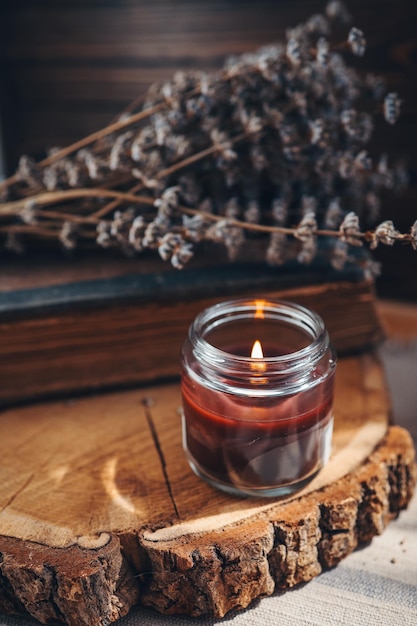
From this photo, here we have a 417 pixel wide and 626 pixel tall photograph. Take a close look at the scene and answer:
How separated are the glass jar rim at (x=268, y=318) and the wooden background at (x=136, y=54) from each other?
1.64 feet

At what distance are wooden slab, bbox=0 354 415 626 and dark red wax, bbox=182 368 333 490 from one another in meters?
0.04

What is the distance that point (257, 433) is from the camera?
0.82 metres

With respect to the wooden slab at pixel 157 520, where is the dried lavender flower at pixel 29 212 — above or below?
above

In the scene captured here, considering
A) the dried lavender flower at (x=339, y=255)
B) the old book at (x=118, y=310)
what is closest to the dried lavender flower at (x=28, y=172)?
the old book at (x=118, y=310)

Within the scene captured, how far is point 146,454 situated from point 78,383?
198mm

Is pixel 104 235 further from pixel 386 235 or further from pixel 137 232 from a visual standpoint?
pixel 386 235

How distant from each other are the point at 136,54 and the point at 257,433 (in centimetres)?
94

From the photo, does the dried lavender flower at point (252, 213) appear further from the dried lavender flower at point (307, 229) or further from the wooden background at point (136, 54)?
the wooden background at point (136, 54)

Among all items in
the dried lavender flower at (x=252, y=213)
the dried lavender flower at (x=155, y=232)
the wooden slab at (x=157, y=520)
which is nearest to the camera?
the wooden slab at (x=157, y=520)

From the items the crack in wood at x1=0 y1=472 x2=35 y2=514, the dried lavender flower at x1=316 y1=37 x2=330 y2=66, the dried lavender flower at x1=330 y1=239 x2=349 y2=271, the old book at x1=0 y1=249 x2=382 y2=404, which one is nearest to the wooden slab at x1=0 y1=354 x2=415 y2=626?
the crack in wood at x1=0 y1=472 x2=35 y2=514

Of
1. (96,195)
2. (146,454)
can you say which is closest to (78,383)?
(146,454)

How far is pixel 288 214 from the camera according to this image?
105cm

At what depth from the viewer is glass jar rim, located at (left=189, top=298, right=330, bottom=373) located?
2.66ft

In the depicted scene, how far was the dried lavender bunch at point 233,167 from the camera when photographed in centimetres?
94
